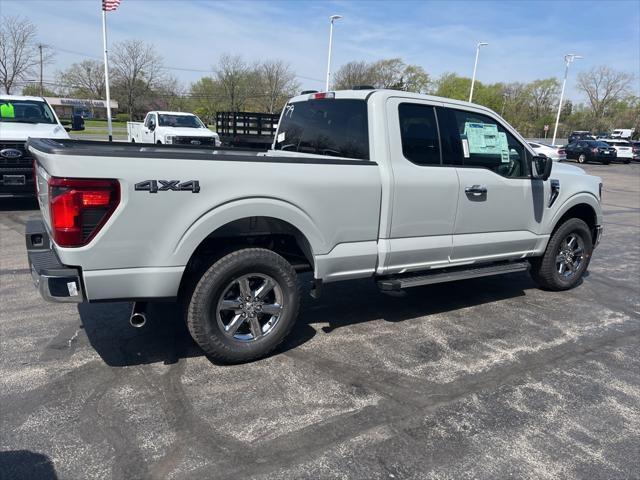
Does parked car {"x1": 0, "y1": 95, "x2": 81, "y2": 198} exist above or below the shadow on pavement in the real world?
above

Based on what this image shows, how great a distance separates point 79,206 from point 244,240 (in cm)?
127

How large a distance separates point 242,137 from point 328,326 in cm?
846

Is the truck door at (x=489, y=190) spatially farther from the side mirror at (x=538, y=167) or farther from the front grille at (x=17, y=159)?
the front grille at (x=17, y=159)

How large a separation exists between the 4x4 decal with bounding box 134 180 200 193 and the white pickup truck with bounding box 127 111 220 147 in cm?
1310

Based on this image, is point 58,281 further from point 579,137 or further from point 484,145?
point 579,137

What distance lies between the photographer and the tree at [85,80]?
230ft

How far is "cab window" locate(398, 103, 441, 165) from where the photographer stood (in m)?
4.21

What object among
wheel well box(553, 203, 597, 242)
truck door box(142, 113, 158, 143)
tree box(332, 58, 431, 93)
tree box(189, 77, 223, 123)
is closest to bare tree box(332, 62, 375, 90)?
tree box(332, 58, 431, 93)

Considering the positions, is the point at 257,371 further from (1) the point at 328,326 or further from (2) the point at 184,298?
(1) the point at 328,326

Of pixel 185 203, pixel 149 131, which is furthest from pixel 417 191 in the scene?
pixel 149 131

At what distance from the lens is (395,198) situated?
13.3 ft

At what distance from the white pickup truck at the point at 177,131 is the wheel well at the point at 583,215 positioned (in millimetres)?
12102

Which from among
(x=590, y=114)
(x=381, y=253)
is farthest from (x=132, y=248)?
(x=590, y=114)

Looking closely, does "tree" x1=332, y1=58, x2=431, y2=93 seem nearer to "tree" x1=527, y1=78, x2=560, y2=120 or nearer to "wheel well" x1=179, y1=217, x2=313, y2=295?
"tree" x1=527, y1=78, x2=560, y2=120
